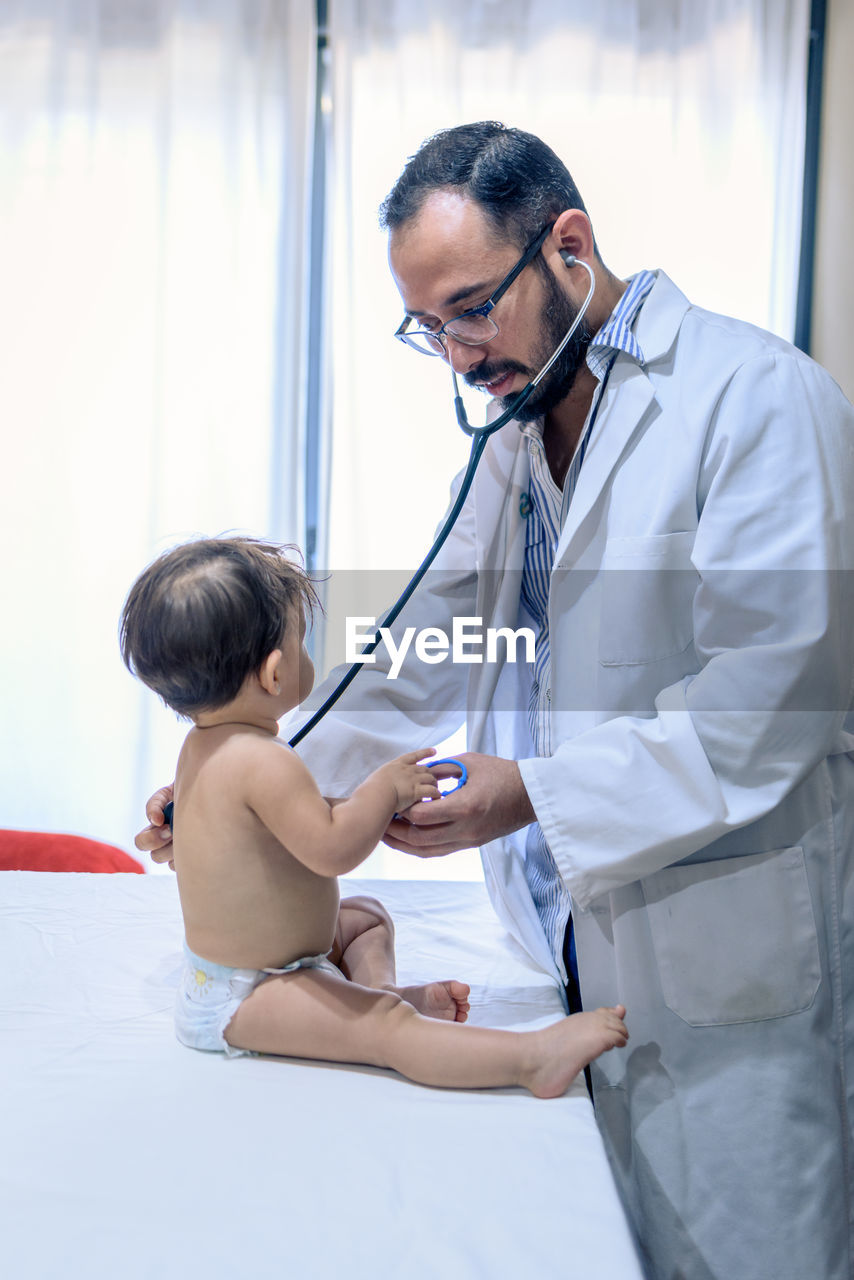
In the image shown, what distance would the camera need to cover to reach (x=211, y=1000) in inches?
40.0

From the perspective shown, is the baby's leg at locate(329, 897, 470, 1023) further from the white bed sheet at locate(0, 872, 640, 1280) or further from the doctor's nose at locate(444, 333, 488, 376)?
the doctor's nose at locate(444, 333, 488, 376)

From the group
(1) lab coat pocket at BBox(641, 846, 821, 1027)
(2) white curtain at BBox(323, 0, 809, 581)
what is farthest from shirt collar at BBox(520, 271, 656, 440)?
(2) white curtain at BBox(323, 0, 809, 581)

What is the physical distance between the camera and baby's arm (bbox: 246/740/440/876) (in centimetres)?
100

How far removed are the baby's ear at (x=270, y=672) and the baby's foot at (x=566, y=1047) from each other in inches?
17.8

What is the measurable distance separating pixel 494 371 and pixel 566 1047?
837mm

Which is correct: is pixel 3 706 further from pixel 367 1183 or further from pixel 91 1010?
pixel 367 1183

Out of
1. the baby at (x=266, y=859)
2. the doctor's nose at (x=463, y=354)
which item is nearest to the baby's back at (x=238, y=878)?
the baby at (x=266, y=859)

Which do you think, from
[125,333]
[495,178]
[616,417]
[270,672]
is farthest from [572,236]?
[125,333]

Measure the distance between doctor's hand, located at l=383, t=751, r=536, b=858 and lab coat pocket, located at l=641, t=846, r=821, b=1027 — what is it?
0.20 m

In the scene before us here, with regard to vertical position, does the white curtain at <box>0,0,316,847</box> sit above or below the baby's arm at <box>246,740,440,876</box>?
above

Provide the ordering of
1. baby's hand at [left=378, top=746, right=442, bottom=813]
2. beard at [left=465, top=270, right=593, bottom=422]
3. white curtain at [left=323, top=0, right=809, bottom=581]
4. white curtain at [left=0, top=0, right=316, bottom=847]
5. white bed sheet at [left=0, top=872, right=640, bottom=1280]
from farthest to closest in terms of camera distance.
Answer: white curtain at [left=0, top=0, right=316, bottom=847] → white curtain at [left=323, top=0, right=809, bottom=581] → beard at [left=465, top=270, right=593, bottom=422] → baby's hand at [left=378, top=746, right=442, bottom=813] → white bed sheet at [left=0, top=872, right=640, bottom=1280]

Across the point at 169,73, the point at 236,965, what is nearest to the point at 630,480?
the point at 236,965

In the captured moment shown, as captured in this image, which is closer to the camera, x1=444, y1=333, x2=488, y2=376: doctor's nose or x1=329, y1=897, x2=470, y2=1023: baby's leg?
x1=329, y1=897, x2=470, y2=1023: baby's leg

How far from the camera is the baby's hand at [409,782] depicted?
104cm
